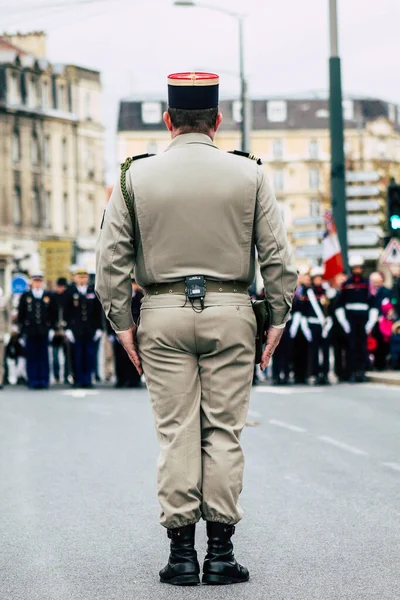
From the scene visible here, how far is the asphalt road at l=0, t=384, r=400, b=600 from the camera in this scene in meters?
5.75

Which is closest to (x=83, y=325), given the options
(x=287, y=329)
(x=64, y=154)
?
(x=287, y=329)

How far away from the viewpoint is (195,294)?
18.8ft

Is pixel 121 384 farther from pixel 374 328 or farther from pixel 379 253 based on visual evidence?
pixel 379 253

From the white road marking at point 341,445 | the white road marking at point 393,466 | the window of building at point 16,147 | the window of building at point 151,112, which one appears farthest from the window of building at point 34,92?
the white road marking at point 393,466

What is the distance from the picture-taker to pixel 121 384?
72.0ft

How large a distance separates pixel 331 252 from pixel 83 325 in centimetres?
519

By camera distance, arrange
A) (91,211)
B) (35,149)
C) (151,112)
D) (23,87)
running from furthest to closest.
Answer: (151,112) < (91,211) < (23,87) < (35,149)

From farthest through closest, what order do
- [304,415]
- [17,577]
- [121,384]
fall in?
[121,384] < [304,415] < [17,577]

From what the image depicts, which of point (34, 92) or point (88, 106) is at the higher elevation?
point (34, 92)

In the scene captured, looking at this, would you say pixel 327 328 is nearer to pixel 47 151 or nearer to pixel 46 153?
pixel 46 153

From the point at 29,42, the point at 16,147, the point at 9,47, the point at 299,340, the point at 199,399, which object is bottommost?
the point at 299,340

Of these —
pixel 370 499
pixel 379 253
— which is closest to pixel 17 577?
pixel 370 499

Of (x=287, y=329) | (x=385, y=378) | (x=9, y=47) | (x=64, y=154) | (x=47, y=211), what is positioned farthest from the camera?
(x=64, y=154)

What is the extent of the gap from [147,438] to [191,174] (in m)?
6.94
